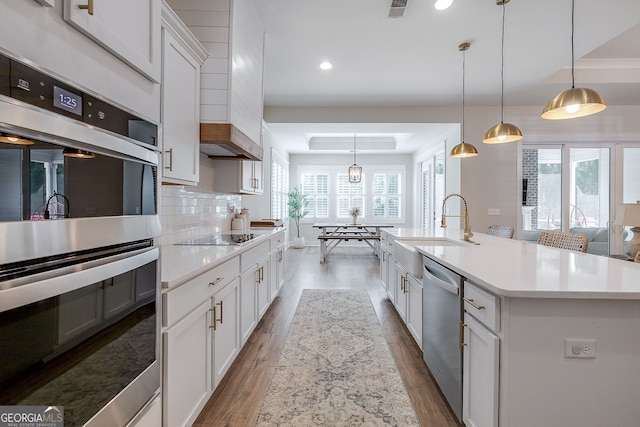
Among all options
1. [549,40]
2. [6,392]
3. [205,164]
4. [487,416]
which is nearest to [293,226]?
[205,164]

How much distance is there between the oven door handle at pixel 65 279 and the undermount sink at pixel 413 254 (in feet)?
6.32

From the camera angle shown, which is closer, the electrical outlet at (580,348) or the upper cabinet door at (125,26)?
the upper cabinet door at (125,26)

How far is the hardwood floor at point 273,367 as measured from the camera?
1.77 metres

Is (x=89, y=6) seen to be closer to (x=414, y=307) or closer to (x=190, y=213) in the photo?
(x=190, y=213)

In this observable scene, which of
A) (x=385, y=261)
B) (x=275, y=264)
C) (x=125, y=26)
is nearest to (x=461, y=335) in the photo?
(x=125, y=26)

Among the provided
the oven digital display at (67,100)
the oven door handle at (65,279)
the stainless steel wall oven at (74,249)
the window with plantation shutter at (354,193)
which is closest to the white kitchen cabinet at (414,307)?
the stainless steel wall oven at (74,249)

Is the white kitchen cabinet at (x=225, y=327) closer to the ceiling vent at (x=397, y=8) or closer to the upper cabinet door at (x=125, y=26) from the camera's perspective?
the upper cabinet door at (x=125, y=26)

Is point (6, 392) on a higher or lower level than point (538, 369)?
higher

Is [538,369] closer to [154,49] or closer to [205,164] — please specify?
[154,49]

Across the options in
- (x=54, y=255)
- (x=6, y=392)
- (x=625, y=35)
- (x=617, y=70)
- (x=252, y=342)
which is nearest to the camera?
(x=6, y=392)

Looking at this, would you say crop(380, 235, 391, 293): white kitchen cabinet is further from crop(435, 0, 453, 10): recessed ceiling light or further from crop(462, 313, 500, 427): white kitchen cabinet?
crop(435, 0, 453, 10): recessed ceiling light

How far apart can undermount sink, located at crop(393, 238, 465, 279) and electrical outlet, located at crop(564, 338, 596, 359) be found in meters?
1.19

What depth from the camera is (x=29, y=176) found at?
64 centimetres

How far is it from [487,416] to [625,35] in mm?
4686
